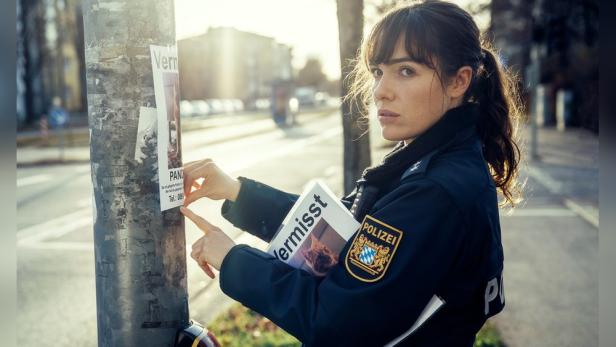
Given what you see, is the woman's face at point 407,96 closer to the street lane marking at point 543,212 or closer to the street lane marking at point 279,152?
the street lane marking at point 543,212

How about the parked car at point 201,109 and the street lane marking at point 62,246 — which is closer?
the street lane marking at point 62,246

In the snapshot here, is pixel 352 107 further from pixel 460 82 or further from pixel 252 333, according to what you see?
pixel 460 82

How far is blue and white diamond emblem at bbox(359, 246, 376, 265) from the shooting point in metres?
1.49

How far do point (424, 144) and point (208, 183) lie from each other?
0.76m

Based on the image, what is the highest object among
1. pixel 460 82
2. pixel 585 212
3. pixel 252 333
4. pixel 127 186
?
pixel 460 82

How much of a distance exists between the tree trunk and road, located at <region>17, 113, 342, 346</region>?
66.8 inches

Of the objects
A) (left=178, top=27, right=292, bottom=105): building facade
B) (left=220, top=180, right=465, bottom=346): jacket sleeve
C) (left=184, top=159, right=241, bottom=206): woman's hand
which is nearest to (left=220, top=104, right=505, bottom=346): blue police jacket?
(left=220, top=180, right=465, bottom=346): jacket sleeve

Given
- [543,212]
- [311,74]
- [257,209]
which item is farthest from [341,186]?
[311,74]

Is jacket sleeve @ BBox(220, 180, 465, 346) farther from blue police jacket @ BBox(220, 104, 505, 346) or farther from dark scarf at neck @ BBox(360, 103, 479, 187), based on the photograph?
dark scarf at neck @ BBox(360, 103, 479, 187)

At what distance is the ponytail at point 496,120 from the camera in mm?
1867

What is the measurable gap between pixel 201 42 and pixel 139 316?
256 feet

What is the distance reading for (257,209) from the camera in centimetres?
220

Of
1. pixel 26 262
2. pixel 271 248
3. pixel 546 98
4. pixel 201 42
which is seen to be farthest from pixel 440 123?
pixel 201 42

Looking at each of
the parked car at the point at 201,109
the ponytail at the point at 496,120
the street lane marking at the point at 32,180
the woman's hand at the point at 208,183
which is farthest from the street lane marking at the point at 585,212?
the parked car at the point at 201,109
